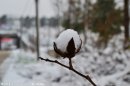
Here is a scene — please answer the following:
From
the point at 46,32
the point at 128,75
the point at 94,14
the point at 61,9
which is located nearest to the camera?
the point at 128,75

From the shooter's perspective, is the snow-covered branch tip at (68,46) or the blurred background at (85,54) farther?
the blurred background at (85,54)

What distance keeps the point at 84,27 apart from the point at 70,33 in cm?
3065

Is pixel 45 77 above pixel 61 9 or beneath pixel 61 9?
beneath

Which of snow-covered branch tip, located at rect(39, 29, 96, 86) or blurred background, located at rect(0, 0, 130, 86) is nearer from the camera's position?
snow-covered branch tip, located at rect(39, 29, 96, 86)

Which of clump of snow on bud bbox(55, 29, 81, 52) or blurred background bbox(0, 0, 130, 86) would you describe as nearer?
clump of snow on bud bbox(55, 29, 81, 52)

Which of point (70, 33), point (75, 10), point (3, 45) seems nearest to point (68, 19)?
point (75, 10)

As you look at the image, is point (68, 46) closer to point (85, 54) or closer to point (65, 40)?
point (65, 40)

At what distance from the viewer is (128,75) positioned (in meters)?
8.77

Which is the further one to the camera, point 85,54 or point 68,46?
point 85,54

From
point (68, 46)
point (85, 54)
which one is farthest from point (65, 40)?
point (85, 54)

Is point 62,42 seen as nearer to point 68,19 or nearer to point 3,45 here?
point 68,19

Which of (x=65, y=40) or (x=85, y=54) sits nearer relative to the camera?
(x=65, y=40)

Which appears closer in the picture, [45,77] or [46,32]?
[45,77]

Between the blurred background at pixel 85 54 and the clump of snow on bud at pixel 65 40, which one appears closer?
the clump of snow on bud at pixel 65 40
